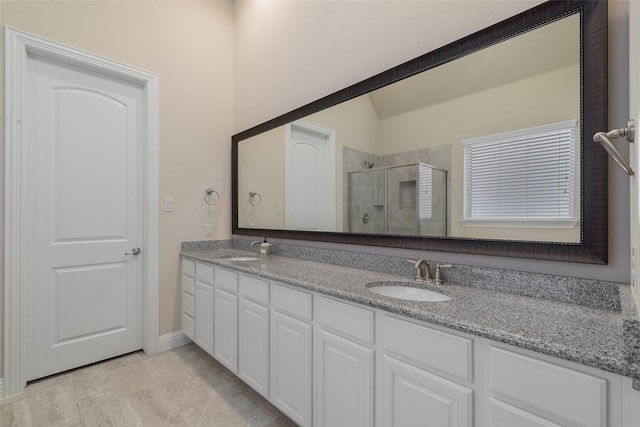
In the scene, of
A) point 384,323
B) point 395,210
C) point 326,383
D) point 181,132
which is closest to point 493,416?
point 384,323

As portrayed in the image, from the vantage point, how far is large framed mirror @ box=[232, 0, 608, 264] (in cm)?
108

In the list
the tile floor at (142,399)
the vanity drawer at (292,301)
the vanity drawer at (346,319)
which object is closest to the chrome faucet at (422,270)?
the vanity drawer at (346,319)

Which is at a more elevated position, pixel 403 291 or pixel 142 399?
pixel 403 291

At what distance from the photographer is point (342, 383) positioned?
4.12 feet

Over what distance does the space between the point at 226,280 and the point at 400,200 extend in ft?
4.13

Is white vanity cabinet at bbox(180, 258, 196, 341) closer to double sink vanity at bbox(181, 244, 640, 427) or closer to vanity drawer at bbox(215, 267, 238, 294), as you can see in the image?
vanity drawer at bbox(215, 267, 238, 294)

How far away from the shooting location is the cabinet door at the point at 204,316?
85.4 inches

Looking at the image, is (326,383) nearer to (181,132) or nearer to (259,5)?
(181,132)

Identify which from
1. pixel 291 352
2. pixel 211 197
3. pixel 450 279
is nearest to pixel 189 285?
pixel 211 197

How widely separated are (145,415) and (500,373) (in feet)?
6.15

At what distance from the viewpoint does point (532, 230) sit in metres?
1.19

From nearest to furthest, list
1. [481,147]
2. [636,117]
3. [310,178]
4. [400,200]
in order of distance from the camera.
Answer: [636,117] < [481,147] < [400,200] < [310,178]

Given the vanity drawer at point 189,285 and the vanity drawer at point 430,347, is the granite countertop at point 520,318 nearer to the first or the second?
the vanity drawer at point 430,347

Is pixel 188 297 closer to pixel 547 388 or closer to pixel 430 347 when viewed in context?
pixel 430 347
